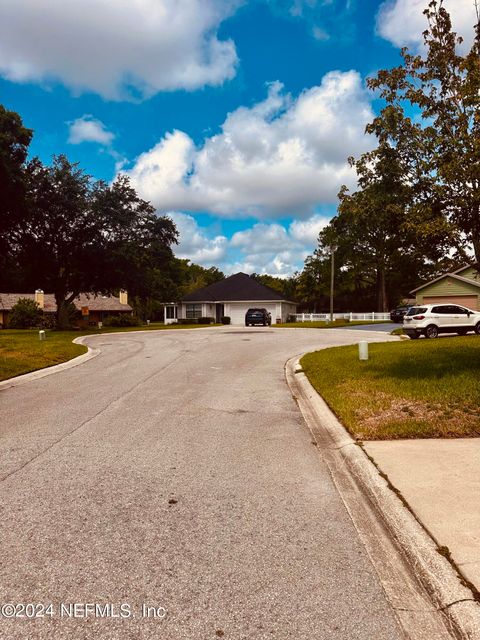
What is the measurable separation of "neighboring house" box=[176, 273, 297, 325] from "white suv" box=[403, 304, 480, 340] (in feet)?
99.4

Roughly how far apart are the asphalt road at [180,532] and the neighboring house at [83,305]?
164 ft

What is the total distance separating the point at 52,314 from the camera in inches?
2222

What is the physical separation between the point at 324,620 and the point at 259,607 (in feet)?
1.23

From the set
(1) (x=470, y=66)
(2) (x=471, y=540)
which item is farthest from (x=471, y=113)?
(2) (x=471, y=540)

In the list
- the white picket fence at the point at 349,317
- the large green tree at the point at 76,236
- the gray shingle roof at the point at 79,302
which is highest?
the large green tree at the point at 76,236

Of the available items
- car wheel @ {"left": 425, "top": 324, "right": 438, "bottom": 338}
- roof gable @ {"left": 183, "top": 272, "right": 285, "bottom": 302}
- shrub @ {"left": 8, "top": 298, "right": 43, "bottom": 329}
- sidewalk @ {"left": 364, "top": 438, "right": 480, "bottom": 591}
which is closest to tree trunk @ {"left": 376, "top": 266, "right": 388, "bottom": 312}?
roof gable @ {"left": 183, "top": 272, "right": 285, "bottom": 302}

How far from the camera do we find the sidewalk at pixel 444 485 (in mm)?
3279

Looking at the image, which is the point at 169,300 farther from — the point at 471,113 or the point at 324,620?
the point at 324,620

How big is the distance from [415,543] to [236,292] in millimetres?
52390

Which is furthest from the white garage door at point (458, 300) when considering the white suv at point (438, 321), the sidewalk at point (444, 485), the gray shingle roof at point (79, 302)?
the gray shingle roof at point (79, 302)

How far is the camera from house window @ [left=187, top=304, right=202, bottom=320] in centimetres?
5541

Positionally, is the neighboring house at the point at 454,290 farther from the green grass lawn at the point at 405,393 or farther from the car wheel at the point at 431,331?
the green grass lawn at the point at 405,393

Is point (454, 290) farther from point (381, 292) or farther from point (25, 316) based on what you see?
point (25, 316)

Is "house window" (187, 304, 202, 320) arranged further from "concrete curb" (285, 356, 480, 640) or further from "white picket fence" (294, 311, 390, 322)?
"concrete curb" (285, 356, 480, 640)
